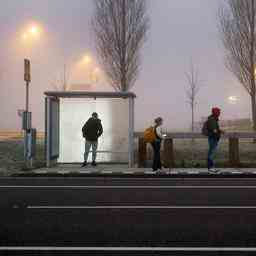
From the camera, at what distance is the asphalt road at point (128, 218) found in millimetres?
6633

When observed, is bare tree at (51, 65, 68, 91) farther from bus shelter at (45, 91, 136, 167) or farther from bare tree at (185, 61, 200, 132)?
bus shelter at (45, 91, 136, 167)

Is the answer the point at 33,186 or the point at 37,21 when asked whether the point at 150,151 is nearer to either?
the point at 33,186

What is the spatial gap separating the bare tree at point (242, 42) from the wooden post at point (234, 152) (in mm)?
7835

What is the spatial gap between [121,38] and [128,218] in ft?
58.3

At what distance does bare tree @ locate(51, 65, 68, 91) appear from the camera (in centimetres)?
3108

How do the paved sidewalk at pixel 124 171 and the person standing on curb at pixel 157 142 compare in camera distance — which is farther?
the person standing on curb at pixel 157 142

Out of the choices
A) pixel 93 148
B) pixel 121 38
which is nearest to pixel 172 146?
pixel 93 148

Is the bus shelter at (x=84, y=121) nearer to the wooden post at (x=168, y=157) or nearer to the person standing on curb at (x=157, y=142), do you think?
the wooden post at (x=168, y=157)

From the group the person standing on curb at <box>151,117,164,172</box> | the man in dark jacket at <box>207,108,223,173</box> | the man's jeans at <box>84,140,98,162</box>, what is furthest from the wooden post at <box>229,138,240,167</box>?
the man's jeans at <box>84,140,98,162</box>

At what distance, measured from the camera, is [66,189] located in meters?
12.0

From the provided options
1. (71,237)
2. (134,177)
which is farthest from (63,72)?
(71,237)

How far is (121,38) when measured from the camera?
25.4m

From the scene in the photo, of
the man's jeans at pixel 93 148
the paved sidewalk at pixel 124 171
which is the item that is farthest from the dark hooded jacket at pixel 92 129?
the paved sidewalk at pixel 124 171

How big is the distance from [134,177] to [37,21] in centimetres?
1800
